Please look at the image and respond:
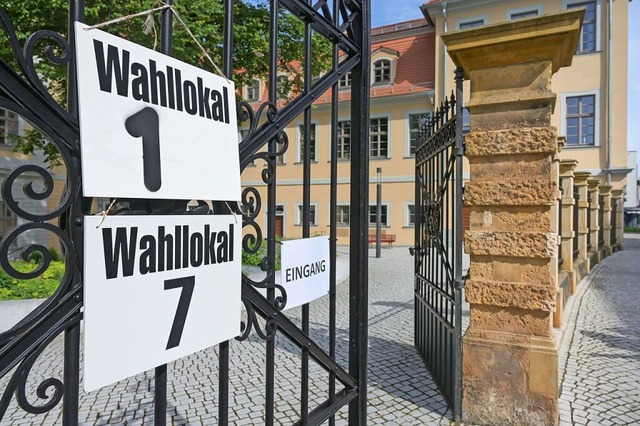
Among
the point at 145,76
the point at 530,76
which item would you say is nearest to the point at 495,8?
the point at 530,76

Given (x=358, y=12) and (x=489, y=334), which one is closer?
(x=358, y=12)

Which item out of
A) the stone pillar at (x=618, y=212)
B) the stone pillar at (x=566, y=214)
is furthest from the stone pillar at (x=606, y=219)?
the stone pillar at (x=566, y=214)

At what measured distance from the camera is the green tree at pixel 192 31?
7.54 meters

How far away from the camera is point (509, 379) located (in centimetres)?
315

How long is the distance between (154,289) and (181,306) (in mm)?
120

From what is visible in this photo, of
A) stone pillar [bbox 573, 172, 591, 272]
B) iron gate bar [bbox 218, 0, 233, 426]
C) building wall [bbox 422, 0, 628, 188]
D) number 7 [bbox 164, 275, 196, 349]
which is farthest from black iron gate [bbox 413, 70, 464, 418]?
building wall [bbox 422, 0, 628, 188]

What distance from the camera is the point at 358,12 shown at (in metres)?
2.20

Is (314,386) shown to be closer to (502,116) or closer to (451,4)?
(502,116)

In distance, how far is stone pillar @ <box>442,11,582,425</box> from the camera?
10.0 feet

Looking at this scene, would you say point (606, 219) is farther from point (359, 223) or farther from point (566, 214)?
point (359, 223)

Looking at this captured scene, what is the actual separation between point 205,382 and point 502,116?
3424mm

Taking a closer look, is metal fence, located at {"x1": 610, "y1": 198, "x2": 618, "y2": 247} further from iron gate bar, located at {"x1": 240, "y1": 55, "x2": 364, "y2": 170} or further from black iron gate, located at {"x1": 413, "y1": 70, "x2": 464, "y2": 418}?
iron gate bar, located at {"x1": 240, "y1": 55, "x2": 364, "y2": 170}

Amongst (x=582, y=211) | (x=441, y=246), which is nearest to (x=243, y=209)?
(x=441, y=246)

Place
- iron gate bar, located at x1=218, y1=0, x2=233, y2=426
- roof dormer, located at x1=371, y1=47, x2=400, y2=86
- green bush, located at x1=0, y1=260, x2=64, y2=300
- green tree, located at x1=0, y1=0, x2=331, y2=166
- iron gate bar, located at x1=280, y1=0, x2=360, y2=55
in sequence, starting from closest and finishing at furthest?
iron gate bar, located at x1=218, y1=0, x2=233, y2=426
iron gate bar, located at x1=280, y1=0, x2=360, y2=55
green bush, located at x1=0, y1=260, x2=64, y2=300
green tree, located at x1=0, y1=0, x2=331, y2=166
roof dormer, located at x1=371, y1=47, x2=400, y2=86
